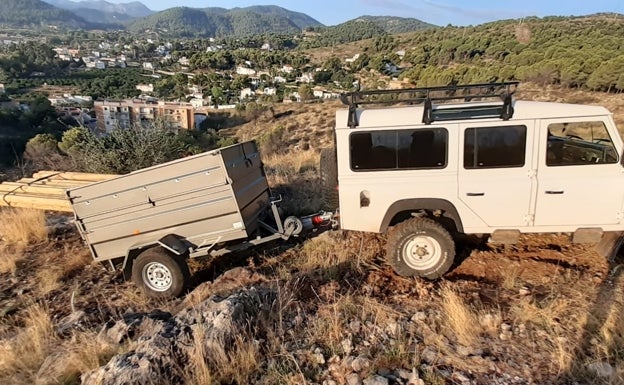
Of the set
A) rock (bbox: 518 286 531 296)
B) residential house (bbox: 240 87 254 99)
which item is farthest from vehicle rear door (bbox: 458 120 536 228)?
residential house (bbox: 240 87 254 99)

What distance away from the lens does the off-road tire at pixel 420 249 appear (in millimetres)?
4637

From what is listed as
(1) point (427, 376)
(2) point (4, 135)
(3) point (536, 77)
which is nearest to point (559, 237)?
(1) point (427, 376)

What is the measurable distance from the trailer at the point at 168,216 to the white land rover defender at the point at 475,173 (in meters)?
1.41

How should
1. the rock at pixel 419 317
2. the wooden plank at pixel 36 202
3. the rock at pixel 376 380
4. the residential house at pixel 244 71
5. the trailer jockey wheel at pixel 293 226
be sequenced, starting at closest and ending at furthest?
the rock at pixel 376 380 → the rock at pixel 419 317 → the trailer jockey wheel at pixel 293 226 → the wooden plank at pixel 36 202 → the residential house at pixel 244 71

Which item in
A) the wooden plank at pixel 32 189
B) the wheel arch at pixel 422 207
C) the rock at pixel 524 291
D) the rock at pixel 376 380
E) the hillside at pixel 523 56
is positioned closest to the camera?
the rock at pixel 376 380

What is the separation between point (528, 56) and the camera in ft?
132

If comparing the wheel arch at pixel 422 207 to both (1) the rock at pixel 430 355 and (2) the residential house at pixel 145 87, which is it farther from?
(2) the residential house at pixel 145 87

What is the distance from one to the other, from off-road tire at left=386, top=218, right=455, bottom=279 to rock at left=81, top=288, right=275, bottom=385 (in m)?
1.70

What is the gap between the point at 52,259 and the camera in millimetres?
6277

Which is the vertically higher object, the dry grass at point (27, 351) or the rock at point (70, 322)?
the dry grass at point (27, 351)

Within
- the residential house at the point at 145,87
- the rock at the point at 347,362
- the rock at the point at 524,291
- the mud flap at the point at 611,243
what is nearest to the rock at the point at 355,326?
the rock at the point at 347,362

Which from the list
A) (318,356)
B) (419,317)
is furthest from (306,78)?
(318,356)

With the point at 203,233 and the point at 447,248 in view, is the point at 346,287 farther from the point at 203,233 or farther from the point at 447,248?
the point at 203,233

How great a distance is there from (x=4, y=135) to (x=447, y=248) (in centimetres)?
4716
